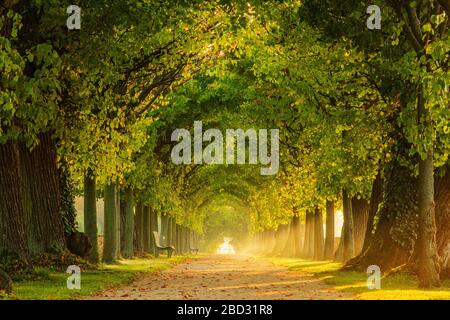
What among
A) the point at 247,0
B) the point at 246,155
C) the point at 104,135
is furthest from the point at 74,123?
the point at 246,155

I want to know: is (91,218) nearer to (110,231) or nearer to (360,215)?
(110,231)


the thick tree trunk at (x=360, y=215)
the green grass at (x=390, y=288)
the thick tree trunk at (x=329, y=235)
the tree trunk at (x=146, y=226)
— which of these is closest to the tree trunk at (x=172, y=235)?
the tree trunk at (x=146, y=226)

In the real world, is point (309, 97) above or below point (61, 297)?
above

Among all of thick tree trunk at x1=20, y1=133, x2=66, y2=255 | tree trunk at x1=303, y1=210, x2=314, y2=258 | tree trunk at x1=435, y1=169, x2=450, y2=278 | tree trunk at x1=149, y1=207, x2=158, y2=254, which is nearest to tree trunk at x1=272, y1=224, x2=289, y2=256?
tree trunk at x1=149, y1=207, x2=158, y2=254

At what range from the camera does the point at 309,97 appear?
2459 cm

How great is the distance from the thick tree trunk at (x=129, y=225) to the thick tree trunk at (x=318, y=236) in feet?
36.3

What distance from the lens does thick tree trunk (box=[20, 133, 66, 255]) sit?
24016 mm

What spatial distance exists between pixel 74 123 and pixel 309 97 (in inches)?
306

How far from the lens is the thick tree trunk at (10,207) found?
19.6 m

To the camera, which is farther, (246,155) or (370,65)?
(246,155)

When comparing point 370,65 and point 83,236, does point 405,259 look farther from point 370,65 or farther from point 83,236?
point 83,236

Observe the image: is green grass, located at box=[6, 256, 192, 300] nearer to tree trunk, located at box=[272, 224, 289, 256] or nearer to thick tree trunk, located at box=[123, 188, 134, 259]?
thick tree trunk, located at box=[123, 188, 134, 259]

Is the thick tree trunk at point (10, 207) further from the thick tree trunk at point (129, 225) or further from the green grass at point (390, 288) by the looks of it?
the thick tree trunk at point (129, 225)

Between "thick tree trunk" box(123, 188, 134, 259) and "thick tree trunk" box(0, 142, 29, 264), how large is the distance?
2065 centimetres
